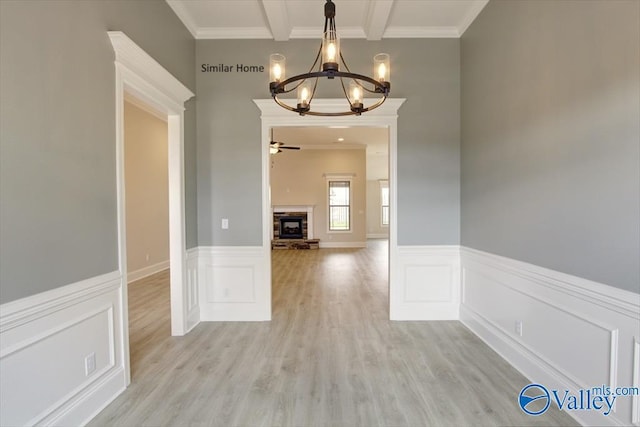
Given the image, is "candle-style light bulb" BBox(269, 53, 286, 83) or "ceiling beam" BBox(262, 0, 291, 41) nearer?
"candle-style light bulb" BBox(269, 53, 286, 83)

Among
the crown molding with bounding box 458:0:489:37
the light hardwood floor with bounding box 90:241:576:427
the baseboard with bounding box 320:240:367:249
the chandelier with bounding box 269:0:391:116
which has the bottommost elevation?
the light hardwood floor with bounding box 90:241:576:427

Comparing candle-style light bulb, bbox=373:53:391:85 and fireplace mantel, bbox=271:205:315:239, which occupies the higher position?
candle-style light bulb, bbox=373:53:391:85

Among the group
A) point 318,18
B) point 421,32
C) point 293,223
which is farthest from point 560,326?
point 293,223

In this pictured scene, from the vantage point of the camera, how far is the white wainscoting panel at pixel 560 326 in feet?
5.61

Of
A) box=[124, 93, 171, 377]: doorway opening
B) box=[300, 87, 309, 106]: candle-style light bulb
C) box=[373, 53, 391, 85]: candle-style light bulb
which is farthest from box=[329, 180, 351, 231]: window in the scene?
box=[373, 53, 391, 85]: candle-style light bulb

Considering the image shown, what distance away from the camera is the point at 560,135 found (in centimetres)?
211

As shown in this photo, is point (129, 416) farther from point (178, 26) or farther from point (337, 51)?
point (178, 26)

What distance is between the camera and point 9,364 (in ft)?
4.98

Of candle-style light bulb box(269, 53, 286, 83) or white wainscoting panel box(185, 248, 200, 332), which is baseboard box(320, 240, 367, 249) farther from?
candle-style light bulb box(269, 53, 286, 83)

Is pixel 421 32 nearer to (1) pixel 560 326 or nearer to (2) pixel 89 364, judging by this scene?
(1) pixel 560 326

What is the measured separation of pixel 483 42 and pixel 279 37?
7.40 feet

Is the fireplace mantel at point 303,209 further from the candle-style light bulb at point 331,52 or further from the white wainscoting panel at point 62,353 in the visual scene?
the candle-style light bulb at point 331,52

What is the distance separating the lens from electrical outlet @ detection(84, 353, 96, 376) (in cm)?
200

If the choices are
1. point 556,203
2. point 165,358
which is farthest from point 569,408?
point 165,358
